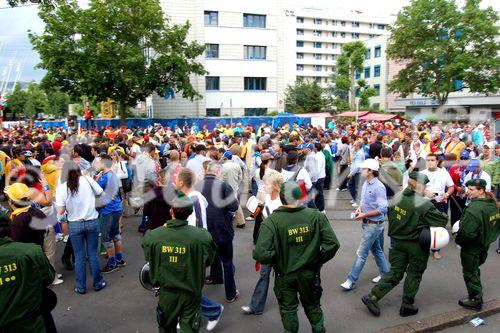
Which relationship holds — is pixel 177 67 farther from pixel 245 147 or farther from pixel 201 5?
pixel 245 147

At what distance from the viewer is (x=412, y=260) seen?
468cm

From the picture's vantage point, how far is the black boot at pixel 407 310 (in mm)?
4863

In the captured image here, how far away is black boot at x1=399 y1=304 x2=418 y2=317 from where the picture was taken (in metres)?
4.86

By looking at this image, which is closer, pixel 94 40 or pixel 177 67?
pixel 94 40

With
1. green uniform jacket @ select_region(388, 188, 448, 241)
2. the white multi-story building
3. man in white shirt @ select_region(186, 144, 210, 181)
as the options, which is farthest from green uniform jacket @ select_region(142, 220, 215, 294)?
the white multi-story building

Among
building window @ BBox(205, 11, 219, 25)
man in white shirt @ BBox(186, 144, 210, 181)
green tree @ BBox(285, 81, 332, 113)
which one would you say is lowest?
man in white shirt @ BBox(186, 144, 210, 181)

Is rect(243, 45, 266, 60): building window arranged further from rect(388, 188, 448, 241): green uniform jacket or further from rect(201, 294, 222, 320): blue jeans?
rect(201, 294, 222, 320): blue jeans

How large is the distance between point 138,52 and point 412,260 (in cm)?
2436

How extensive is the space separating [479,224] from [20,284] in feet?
15.4

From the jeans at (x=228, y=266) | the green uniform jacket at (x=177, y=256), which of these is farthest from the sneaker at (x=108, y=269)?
the green uniform jacket at (x=177, y=256)

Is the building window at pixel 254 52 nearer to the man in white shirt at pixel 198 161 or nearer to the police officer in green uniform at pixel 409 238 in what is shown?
the man in white shirt at pixel 198 161

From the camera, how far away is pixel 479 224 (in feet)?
15.5

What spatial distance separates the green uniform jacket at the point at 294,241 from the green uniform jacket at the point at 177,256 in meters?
0.57

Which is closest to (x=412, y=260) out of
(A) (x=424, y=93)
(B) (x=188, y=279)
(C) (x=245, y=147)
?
(B) (x=188, y=279)
